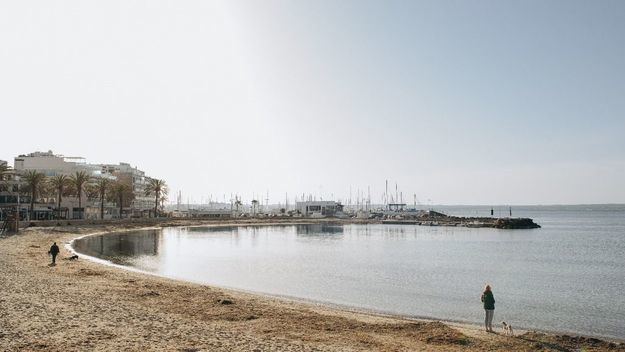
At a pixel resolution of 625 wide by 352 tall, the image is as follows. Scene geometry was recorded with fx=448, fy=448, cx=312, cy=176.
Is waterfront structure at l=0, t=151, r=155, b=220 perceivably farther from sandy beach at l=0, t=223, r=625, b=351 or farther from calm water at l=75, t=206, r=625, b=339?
sandy beach at l=0, t=223, r=625, b=351

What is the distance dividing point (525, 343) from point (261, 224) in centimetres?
14188

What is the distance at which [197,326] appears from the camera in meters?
19.6

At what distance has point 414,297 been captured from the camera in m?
33.5

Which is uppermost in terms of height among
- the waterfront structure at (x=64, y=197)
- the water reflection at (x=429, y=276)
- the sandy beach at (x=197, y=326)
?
the waterfront structure at (x=64, y=197)

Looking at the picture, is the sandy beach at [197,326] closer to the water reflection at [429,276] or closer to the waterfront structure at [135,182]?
the water reflection at [429,276]

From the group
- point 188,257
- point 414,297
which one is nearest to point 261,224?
point 188,257

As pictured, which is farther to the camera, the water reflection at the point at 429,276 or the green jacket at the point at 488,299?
the water reflection at the point at 429,276

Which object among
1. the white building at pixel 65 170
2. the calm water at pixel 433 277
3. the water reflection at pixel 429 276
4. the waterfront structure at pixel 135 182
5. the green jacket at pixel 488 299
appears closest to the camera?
the green jacket at pixel 488 299

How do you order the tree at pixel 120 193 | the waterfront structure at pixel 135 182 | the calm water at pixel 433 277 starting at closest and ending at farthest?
1. the calm water at pixel 433 277
2. the tree at pixel 120 193
3. the waterfront structure at pixel 135 182

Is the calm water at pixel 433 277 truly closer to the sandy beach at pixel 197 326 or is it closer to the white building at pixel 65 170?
the sandy beach at pixel 197 326

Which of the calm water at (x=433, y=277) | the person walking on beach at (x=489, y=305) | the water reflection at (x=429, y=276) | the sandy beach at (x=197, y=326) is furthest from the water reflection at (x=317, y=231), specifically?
the person walking on beach at (x=489, y=305)

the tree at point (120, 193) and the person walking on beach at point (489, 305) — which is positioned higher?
the tree at point (120, 193)

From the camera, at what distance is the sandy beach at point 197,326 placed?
54.1 feet

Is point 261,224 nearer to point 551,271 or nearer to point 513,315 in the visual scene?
point 551,271
